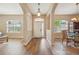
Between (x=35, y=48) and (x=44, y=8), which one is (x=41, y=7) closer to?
(x=44, y=8)

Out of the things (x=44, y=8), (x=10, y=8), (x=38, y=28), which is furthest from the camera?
(x=38, y=28)

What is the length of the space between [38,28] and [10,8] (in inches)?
28.5

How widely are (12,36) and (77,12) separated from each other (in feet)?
4.67

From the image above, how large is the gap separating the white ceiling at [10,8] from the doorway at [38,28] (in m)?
0.42

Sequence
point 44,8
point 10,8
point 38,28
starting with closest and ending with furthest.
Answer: point 10,8
point 44,8
point 38,28

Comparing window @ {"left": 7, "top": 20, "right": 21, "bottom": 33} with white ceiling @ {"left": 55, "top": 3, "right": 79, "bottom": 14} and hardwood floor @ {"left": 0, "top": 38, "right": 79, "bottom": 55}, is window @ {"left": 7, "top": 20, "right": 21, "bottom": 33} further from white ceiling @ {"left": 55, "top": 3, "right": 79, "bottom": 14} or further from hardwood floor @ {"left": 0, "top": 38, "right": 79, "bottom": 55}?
white ceiling @ {"left": 55, "top": 3, "right": 79, "bottom": 14}

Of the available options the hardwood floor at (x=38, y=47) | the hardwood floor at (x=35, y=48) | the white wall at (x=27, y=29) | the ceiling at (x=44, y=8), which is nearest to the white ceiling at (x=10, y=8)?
the ceiling at (x=44, y=8)

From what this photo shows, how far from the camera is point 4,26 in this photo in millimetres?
2812

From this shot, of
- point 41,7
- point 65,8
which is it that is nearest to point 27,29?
point 41,7

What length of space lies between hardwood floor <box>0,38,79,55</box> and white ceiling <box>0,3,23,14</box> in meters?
0.58

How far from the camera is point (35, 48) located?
2.88 m

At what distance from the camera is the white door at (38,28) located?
2.91 m

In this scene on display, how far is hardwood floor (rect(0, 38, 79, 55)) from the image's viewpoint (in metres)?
2.79
